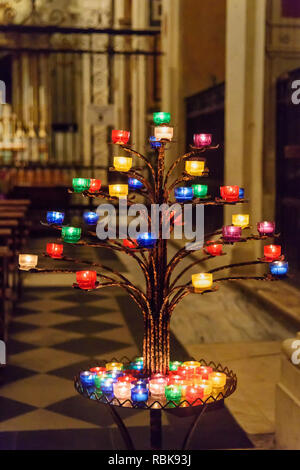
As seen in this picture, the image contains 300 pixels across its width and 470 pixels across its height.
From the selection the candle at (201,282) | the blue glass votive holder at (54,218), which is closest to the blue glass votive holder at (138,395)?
the candle at (201,282)

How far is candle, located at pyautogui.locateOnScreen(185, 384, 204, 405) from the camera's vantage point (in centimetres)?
269

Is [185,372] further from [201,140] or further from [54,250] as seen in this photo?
[201,140]

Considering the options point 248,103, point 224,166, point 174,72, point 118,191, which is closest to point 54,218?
point 118,191

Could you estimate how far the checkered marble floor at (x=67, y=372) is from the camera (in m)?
3.70

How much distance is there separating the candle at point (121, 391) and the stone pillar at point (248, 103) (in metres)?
4.71

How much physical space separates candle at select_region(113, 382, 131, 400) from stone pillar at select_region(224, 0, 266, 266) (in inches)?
185

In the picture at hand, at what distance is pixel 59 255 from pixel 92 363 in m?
2.11

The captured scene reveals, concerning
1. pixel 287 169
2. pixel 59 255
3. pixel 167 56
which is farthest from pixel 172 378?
pixel 167 56

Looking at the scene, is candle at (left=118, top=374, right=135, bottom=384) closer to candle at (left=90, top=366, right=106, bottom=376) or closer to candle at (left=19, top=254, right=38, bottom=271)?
candle at (left=90, top=366, right=106, bottom=376)

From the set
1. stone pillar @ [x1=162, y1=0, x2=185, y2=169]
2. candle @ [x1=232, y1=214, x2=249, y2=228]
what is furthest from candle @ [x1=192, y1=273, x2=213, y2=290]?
stone pillar @ [x1=162, y1=0, x2=185, y2=169]

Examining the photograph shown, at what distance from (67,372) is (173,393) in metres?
2.24

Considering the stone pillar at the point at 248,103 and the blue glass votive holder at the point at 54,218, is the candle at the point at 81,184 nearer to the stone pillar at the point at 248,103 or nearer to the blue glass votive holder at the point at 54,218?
the blue glass votive holder at the point at 54,218

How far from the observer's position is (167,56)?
11.6m

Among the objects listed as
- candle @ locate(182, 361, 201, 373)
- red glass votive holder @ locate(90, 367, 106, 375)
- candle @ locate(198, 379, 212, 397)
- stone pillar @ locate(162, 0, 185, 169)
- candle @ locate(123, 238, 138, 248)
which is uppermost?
stone pillar @ locate(162, 0, 185, 169)
